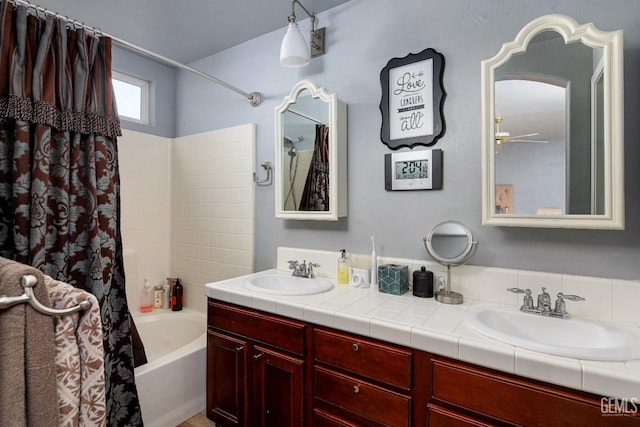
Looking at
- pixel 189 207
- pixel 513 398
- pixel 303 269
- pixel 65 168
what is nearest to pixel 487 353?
pixel 513 398

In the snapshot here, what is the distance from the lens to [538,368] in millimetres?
951

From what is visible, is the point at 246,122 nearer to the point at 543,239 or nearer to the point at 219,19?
the point at 219,19

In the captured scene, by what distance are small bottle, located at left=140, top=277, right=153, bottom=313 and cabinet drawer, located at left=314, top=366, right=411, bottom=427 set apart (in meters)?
1.86

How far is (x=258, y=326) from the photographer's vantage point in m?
1.57

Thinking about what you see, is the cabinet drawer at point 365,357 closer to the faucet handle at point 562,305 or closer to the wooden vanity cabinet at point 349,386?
the wooden vanity cabinet at point 349,386

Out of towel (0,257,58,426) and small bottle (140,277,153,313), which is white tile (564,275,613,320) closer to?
towel (0,257,58,426)

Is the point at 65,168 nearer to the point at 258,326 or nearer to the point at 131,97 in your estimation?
the point at 258,326

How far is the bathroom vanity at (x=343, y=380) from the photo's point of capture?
3.17 feet

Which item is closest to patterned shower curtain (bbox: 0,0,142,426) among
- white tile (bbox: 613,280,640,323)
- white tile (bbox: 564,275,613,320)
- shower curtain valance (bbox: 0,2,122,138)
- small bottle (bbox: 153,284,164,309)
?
shower curtain valance (bbox: 0,2,122,138)

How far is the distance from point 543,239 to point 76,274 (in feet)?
6.97

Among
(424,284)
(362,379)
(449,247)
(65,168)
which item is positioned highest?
(65,168)

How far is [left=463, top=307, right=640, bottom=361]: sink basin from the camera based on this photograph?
95 centimetres

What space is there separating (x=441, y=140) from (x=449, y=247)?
1.76 ft

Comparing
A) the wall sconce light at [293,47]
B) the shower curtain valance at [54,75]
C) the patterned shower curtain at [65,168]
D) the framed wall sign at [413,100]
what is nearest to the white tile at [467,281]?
the framed wall sign at [413,100]
